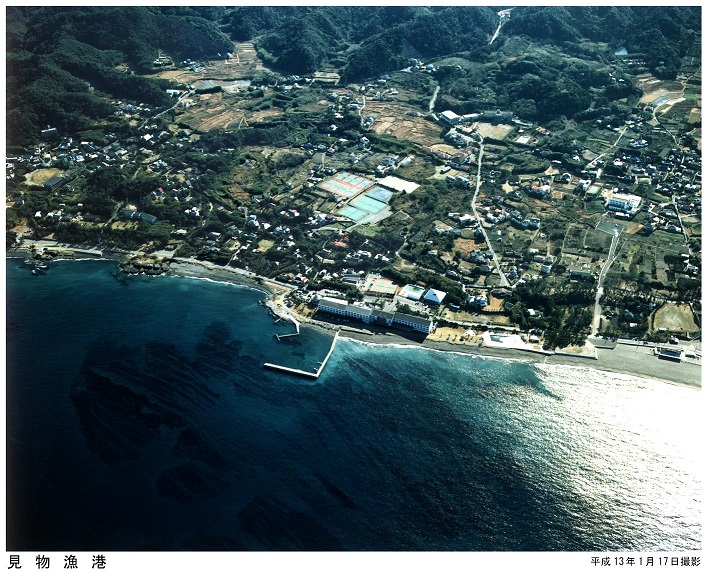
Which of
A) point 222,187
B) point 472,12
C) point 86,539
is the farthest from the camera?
point 472,12

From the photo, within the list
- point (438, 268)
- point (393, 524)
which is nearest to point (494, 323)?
point (438, 268)

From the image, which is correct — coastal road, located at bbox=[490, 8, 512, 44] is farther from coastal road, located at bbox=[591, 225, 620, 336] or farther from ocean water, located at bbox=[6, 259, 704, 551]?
ocean water, located at bbox=[6, 259, 704, 551]

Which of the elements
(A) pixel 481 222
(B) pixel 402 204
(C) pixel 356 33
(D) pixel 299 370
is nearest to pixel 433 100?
(B) pixel 402 204

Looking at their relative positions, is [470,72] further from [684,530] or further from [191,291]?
[684,530]

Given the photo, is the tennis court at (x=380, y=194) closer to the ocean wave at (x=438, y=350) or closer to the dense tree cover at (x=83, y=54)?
the ocean wave at (x=438, y=350)

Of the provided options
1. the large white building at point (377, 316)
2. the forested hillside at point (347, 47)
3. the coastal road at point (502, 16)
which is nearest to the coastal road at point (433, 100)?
the forested hillside at point (347, 47)
